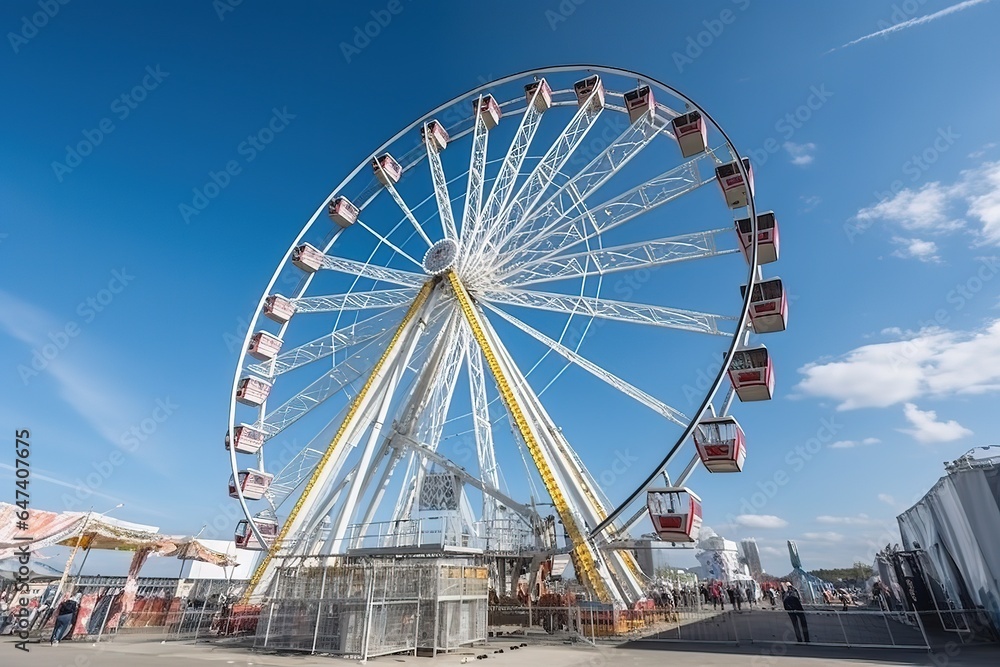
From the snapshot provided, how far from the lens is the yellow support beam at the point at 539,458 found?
16.1 m

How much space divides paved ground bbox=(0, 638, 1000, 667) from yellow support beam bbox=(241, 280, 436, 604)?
6162 millimetres

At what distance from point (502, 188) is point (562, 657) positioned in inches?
694

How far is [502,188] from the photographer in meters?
22.6

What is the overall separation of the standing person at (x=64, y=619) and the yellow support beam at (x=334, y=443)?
191 inches

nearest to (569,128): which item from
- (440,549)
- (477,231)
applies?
(477,231)

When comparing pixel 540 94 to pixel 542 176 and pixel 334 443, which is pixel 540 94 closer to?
pixel 542 176

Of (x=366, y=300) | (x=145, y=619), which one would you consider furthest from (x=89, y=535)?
(x=366, y=300)

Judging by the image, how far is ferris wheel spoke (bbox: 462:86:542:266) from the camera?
22414 mm

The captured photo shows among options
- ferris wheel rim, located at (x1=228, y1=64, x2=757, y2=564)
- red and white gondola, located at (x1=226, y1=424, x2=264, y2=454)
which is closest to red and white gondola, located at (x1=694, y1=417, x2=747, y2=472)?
ferris wheel rim, located at (x1=228, y1=64, x2=757, y2=564)

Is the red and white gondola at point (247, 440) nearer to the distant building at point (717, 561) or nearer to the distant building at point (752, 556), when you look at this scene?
the distant building at point (717, 561)

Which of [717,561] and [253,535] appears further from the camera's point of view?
[717,561]

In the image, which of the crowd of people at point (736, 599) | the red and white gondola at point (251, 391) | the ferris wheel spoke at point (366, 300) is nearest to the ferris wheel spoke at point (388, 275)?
the ferris wheel spoke at point (366, 300)

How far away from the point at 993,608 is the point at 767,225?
1193 cm

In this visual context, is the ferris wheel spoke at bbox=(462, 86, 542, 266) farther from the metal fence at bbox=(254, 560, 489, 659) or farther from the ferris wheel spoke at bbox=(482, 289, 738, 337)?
the metal fence at bbox=(254, 560, 489, 659)
